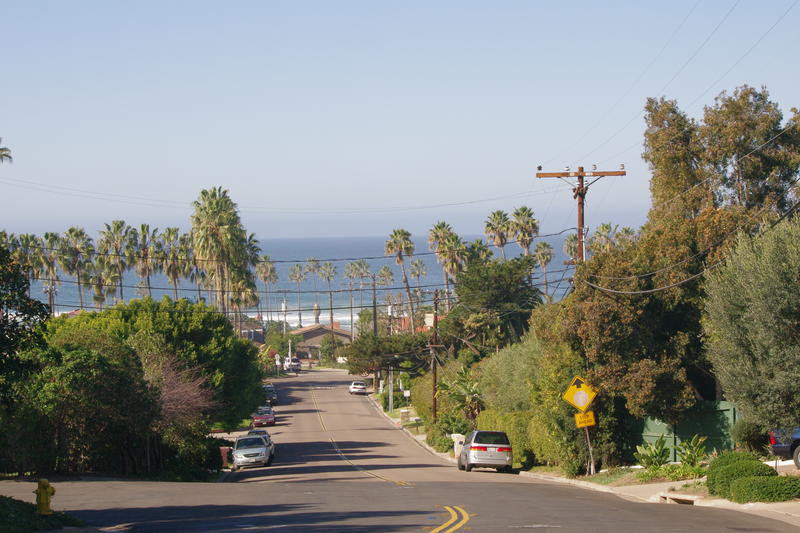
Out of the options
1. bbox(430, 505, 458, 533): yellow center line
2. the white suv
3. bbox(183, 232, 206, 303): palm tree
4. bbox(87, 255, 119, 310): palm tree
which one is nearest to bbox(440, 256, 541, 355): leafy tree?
bbox(183, 232, 206, 303): palm tree

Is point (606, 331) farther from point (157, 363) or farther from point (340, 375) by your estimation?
point (340, 375)

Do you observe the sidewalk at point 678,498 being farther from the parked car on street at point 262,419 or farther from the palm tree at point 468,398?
the parked car on street at point 262,419

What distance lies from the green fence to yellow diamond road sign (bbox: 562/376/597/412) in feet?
10.8

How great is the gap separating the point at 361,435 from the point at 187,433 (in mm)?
25902

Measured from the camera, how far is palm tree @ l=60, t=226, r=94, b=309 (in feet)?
279

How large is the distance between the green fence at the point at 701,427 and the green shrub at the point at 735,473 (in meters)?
7.93

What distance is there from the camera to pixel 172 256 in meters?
78.9

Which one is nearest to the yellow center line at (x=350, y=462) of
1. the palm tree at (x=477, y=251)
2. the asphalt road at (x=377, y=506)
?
the asphalt road at (x=377, y=506)

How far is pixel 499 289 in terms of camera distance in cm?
6856

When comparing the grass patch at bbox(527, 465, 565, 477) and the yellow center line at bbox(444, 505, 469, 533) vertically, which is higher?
the yellow center line at bbox(444, 505, 469, 533)

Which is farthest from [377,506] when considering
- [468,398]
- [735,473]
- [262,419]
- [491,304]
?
[491,304]

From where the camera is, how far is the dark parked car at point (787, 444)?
22.5 metres

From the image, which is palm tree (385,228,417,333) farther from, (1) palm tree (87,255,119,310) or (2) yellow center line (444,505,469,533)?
(2) yellow center line (444,505,469,533)

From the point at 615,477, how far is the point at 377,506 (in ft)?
34.8
